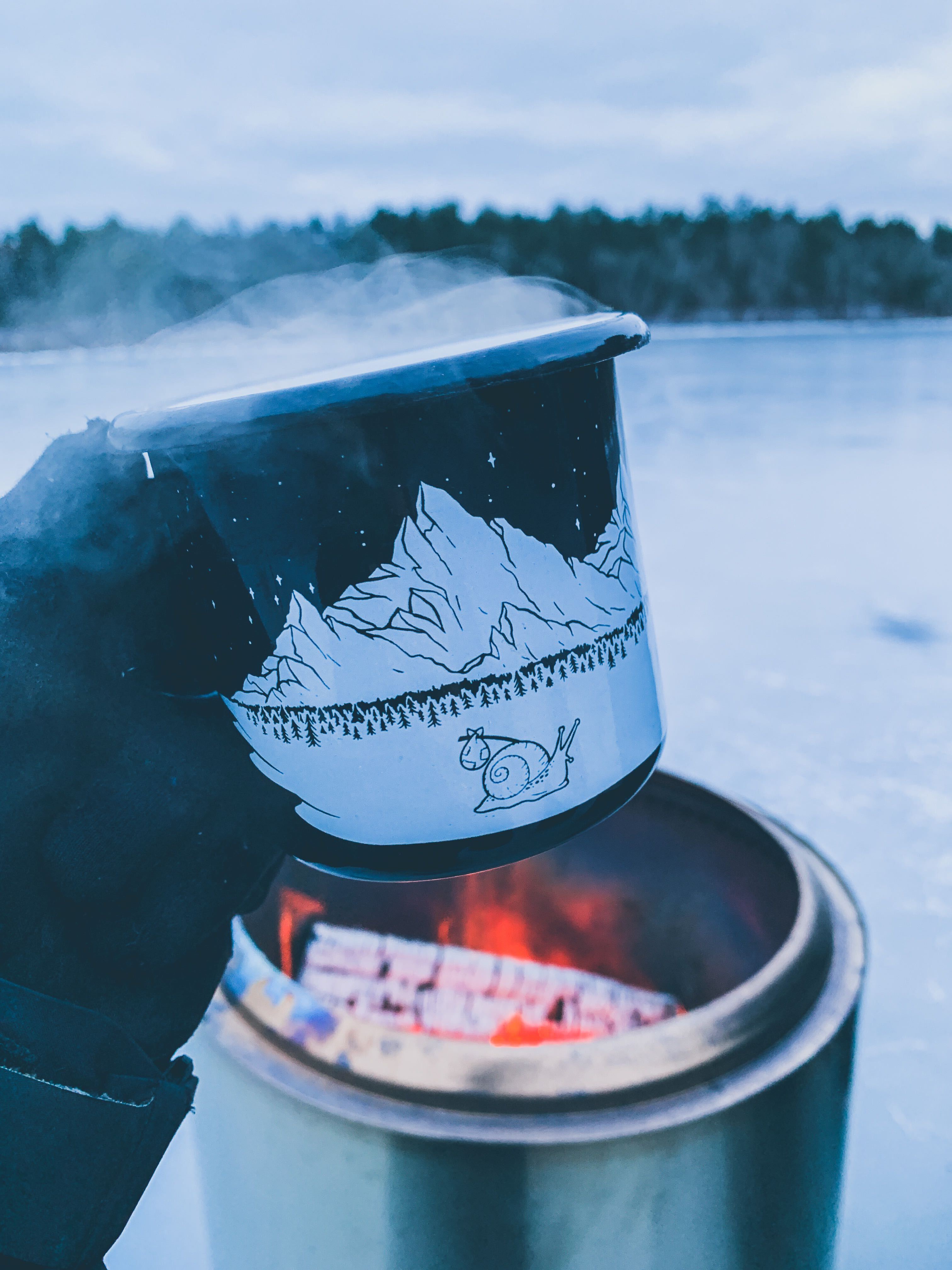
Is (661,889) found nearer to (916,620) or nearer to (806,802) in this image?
(806,802)

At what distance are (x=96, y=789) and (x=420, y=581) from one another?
28 centimetres

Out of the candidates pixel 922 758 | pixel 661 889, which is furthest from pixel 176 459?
pixel 922 758

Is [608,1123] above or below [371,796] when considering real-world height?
below

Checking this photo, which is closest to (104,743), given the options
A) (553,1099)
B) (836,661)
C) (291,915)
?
(553,1099)

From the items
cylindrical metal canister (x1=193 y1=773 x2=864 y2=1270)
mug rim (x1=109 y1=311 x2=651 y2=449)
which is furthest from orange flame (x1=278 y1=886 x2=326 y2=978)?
mug rim (x1=109 y1=311 x2=651 y2=449)

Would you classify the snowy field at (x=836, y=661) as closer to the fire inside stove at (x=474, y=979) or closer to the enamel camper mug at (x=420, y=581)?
the enamel camper mug at (x=420, y=581)

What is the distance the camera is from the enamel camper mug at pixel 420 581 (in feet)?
1.79

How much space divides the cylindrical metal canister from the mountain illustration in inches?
18.3

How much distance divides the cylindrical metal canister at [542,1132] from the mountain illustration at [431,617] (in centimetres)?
47

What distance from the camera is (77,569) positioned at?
23.7 inches

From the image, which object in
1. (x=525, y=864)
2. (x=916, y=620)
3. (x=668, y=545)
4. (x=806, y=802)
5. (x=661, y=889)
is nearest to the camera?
(x=661, y=889)

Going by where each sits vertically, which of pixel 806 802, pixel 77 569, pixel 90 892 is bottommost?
pixel 806 802

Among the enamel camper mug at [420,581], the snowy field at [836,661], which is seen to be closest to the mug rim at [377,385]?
the enamel camper mug at [420,581]

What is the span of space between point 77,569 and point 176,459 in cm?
11
